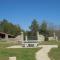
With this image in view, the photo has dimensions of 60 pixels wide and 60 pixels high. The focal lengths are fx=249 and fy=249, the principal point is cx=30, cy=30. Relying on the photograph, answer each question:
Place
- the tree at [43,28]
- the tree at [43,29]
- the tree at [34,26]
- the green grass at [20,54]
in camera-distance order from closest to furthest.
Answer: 1. the green grass at [20,54]
2. the tree at [43,29]
3. the tree at [43,28]
4. the tree at [34,26]

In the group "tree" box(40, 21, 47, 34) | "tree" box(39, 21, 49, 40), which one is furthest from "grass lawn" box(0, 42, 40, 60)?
"tree" box(40, 21, 47, 34)

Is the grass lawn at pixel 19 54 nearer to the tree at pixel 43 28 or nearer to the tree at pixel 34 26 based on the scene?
the tree at pixel 43 28

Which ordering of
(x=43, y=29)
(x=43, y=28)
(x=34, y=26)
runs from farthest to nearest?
(x=34, y=26), (x=43, y=28), (x=43, y=29)

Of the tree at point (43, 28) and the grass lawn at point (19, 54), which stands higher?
the tree at point (43, 28)

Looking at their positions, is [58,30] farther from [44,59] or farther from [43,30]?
[44,59]

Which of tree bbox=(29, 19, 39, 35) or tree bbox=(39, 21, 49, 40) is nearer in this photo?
tree bbox=(39, 21, 49, 40)

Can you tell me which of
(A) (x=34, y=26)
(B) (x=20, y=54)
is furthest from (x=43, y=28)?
(B) (x=20, y=54)

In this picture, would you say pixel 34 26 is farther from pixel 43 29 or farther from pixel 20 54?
pixel 20 54

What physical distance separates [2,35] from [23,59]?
211 ft

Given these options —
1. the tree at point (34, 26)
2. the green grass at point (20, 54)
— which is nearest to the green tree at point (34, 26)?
the tree at point (34, 26)

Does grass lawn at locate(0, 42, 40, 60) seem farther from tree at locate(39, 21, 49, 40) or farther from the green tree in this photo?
the green tree

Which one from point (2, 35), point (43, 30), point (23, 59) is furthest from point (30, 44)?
point (43, 30)

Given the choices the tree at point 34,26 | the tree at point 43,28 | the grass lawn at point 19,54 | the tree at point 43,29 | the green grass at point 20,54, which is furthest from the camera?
the tree at point 34,26

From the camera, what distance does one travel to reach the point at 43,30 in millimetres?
90125
